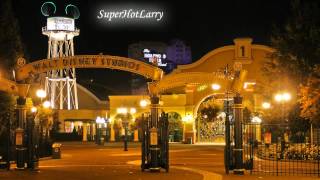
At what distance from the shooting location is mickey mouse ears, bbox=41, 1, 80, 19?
7669 centimetres

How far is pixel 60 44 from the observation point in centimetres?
7606

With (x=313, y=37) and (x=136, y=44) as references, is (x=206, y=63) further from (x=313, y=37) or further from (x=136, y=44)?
(x=136, y=44)

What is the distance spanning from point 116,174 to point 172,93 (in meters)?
39.5

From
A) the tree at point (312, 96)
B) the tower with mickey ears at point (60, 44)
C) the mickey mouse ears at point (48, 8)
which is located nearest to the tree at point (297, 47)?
the tree at point (312, 96)

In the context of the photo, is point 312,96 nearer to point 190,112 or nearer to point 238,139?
point 238,139

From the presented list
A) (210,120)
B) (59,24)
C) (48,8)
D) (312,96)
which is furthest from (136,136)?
(312,96)

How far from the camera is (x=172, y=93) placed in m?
64.2

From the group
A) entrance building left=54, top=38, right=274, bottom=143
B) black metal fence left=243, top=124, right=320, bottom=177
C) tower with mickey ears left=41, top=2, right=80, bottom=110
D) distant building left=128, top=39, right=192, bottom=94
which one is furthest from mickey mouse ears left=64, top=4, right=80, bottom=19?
black metal fence left=243, top=124, right=320, bottom=177

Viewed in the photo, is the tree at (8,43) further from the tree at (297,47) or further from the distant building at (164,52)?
the distant building at (164,52)

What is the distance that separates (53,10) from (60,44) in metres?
4.50

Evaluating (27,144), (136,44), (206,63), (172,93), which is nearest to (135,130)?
(172,93)

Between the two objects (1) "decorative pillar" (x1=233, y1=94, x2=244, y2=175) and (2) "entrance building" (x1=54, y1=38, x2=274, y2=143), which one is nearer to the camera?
(1) "decorative pillar" (x1=233, y1=94, x2=244, y2=175)

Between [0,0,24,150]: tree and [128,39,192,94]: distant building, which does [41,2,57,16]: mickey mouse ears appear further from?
[0,0,24,150]: tree

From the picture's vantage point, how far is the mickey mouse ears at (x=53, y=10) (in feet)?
252
